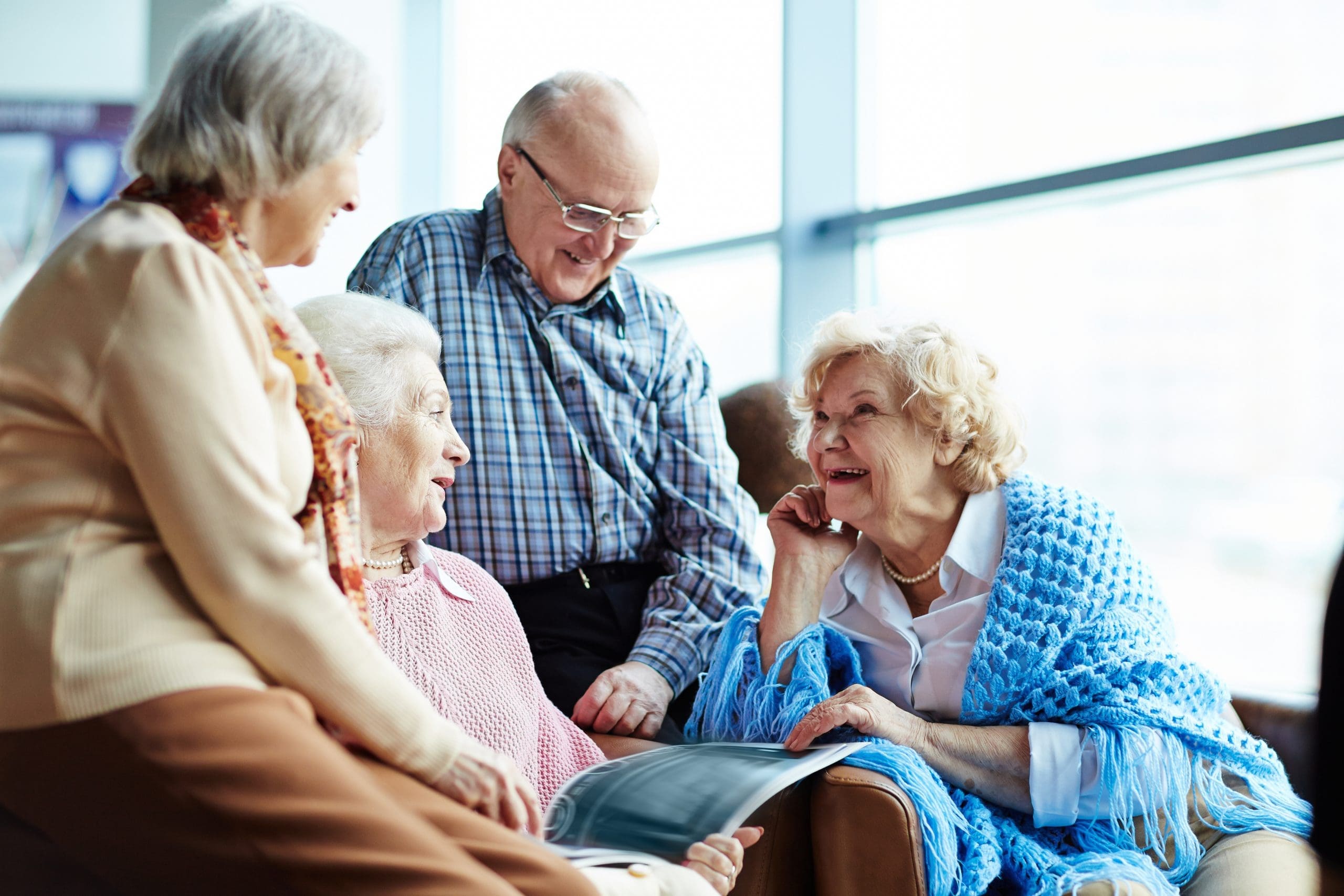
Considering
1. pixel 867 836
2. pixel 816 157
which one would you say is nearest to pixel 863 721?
pixel 867 836

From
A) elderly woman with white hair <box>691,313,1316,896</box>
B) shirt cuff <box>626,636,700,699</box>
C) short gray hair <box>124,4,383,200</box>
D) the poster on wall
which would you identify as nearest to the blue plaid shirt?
shirt cuff <box>626,636,700,699</box>

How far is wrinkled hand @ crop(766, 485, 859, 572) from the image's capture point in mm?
1991

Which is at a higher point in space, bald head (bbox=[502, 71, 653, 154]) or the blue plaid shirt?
bald head (bbox=[502, 71, 653, 154])

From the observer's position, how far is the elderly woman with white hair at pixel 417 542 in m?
1.57

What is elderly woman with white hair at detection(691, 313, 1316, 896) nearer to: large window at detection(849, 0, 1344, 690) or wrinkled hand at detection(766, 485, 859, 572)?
wrinkled hand at detection(766, 485, 859, 572)

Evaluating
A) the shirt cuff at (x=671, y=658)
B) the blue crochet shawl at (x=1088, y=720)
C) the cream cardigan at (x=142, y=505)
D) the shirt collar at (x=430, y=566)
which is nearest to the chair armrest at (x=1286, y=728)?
the blue crochet shawl at (x=1088, y=720)

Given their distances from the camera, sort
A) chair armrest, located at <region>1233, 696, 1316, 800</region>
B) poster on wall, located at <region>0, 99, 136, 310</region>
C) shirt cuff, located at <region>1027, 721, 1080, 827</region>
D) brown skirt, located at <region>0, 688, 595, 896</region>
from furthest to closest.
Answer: poster on wall, located at <region>0, 99, 136, 310</region> → chair armrest, located at <region>1233, 696, 1316, 800</region> → shirt cuff, located at <region>1027, 721, 1080, 827</region> → brown skirt, located at <region>0, 688, 595, 896</region>

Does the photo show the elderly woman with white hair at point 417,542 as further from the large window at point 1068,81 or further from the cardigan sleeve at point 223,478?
the large window at point 1068,81

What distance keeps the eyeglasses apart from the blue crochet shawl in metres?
0.91

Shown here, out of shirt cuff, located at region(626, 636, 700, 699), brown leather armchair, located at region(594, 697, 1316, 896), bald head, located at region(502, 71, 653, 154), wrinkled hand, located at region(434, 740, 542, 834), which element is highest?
bald head, located at region(502, 71, 653, 154)

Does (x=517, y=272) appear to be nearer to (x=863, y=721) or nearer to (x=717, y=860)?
(x=863, y=721)

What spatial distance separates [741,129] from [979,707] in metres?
2.89

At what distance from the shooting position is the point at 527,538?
7.01 ft

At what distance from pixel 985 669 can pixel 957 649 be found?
3.6 inches
